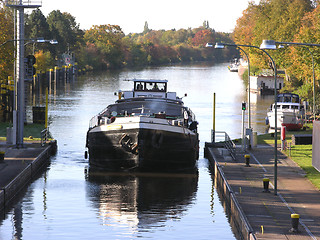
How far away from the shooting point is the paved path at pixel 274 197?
23.1m

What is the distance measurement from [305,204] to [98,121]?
1717 centimetres

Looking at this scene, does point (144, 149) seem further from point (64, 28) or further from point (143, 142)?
point (64, 28)

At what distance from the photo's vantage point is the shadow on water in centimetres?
2798

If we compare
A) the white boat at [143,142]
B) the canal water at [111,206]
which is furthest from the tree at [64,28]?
the white boat at [143,142]

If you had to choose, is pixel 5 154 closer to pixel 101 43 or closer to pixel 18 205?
pixel 18 205

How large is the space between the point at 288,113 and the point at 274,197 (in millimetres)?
28476

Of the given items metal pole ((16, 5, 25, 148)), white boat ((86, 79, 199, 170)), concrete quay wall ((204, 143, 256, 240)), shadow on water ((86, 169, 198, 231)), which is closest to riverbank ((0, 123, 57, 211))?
metal pole ((16, 5, 25, 148))

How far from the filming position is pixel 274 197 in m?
28.6

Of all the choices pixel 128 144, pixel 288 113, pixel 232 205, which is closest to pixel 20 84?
pixel 128 144

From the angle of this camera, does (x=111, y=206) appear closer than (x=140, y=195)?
Yes

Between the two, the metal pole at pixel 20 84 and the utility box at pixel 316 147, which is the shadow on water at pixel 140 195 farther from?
the utility box at pixel 316 147

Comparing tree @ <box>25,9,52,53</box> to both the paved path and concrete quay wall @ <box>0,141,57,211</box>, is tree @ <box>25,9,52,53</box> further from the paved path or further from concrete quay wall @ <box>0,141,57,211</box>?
the paved path

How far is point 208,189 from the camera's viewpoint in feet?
114

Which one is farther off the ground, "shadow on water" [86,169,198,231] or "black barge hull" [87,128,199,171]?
"black barge hull" [87,128,199,171]
